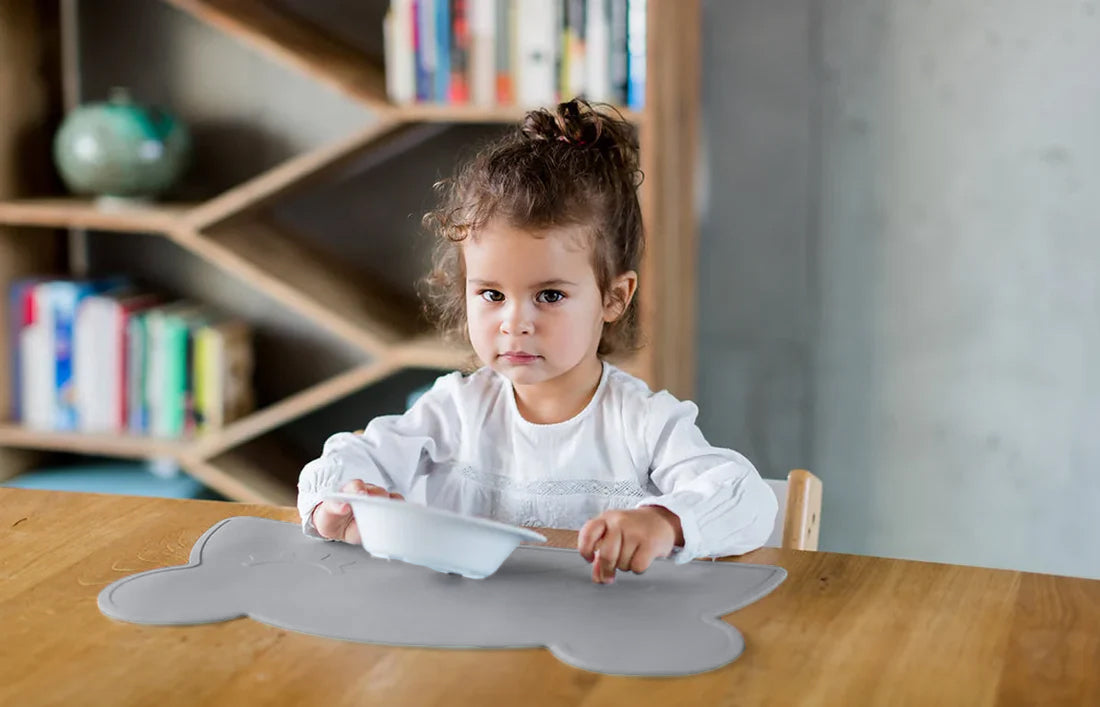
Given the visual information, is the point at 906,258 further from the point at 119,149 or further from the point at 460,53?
the point at 119,149

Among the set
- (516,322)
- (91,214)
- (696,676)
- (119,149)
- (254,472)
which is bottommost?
(254,472)

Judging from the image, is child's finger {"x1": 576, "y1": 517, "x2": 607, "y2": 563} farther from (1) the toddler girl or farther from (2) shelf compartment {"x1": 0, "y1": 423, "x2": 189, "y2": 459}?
(2) shelf compartment {"x1": 0, "y1": 423, "x2": 189, "y2": 459}

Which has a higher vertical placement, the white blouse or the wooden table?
the white blouse

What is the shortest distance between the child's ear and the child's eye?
0.14 m

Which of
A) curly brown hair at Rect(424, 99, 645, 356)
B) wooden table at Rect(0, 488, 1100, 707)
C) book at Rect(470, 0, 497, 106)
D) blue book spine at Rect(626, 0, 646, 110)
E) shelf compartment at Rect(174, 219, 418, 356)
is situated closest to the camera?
wooden table at Rect(0, 488, 1100, 707)

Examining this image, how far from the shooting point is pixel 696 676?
37.0 inches

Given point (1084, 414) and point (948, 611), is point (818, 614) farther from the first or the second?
point (1084, 414)

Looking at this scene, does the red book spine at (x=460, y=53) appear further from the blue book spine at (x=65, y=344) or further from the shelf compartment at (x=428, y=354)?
the blue book spine at (x=65, y=344)

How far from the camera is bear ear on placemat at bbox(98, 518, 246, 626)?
3.43ft

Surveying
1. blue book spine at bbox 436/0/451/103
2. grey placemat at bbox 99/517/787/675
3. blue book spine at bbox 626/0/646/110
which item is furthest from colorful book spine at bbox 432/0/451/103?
grey placemat at bbox 99/517/787/675

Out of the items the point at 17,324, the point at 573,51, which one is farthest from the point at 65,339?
the point at 573,51

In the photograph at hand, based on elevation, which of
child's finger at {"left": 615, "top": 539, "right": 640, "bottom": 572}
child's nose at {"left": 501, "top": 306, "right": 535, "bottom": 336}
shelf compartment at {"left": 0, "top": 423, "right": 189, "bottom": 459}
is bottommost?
shelf compartment at {"left": 0, "top": 423, "right": 189, "bottom": 459}

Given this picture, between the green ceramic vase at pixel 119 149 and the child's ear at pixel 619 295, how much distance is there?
152cm

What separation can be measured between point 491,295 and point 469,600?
43 cm
